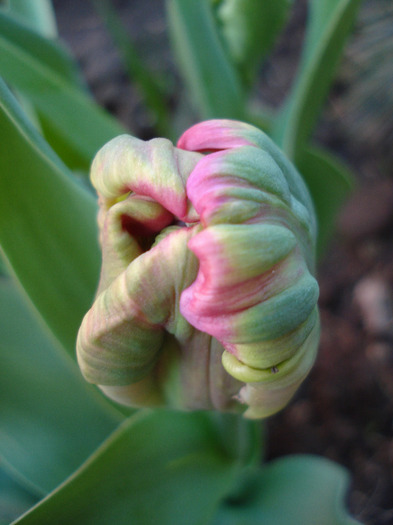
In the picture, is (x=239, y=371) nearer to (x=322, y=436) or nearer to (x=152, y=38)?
(x=322, y=436)

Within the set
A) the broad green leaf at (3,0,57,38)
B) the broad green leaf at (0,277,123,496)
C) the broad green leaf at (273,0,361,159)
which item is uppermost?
the broad green leaf at (3,0,57,38)

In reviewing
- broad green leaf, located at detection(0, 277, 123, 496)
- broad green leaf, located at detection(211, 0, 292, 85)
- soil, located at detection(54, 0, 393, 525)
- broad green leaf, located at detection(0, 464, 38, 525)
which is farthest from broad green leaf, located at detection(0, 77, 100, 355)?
soil, located at detection(54, 0, 393, 525)

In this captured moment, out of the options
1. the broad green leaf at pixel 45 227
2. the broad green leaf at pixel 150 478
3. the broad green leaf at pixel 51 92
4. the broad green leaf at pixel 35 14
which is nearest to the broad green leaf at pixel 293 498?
the broad green leaf at pixel 150 478

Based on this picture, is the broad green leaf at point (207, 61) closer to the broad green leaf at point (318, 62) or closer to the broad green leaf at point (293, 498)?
the broad green leaf at point (318, 62)

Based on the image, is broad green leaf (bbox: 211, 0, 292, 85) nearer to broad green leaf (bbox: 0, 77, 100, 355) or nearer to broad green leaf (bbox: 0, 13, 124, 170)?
broad green leaf (bbox: 0, 13, 124, 170)

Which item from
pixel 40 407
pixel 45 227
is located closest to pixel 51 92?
pixel 45 227
